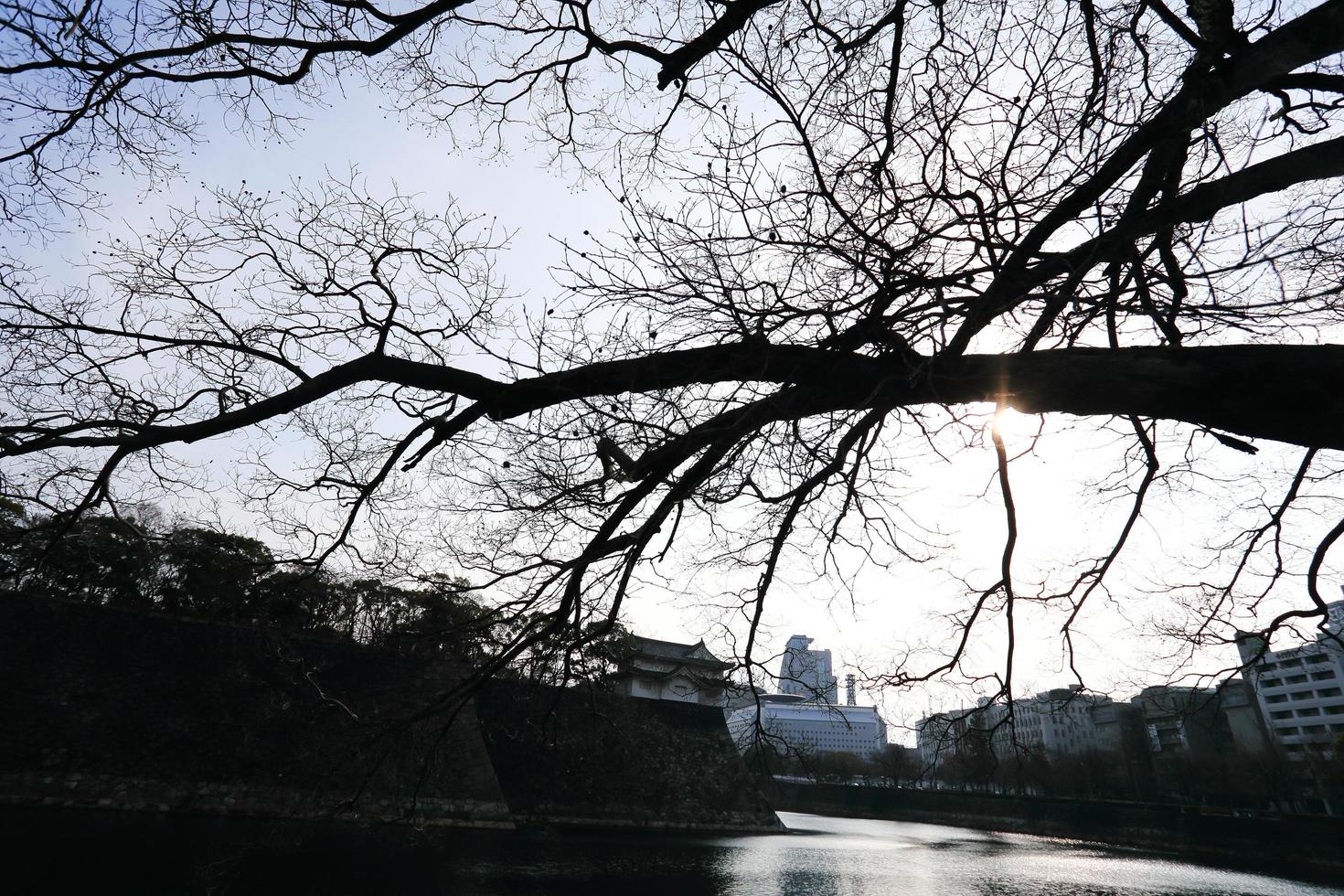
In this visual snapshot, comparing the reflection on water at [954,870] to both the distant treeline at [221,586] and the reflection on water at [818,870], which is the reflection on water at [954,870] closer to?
the reflection on water at [818,870]

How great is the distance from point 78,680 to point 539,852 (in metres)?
10.6

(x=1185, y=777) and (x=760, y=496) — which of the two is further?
(x=1185, y=777)

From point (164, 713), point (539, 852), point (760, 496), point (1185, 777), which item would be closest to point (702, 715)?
point (539, 852)

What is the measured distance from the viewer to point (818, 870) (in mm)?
15758

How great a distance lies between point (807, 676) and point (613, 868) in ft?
42.2

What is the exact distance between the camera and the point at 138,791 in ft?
46.8

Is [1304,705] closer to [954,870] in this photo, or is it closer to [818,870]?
[954,870]

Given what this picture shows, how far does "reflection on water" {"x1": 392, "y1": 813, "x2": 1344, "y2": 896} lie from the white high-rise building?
31.5 feet

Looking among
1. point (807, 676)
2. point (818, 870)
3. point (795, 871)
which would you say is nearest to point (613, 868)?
point (795, 871)

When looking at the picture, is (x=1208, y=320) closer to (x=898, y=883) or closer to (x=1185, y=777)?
(x=898, y=883)

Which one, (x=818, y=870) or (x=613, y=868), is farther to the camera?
(x=818, y=870)

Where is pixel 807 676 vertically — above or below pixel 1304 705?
below

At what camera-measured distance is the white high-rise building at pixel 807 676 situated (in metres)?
3.08

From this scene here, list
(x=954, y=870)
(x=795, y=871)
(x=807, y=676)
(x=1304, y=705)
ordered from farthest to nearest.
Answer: (x=1304, y=705) < (x=954, y=870) < (x=795, y=871) < (x=807, y=676)
